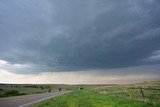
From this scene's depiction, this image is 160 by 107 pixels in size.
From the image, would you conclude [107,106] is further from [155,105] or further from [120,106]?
[155,105]

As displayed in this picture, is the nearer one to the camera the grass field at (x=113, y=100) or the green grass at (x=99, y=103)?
the green grass at (x=99, y=103)

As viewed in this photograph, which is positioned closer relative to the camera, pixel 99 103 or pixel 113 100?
pixel 99 103

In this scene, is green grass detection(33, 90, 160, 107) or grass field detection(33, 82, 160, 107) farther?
grass field detection(33, 82, 160, 107)

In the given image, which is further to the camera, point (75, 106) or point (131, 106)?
point (75, 106)

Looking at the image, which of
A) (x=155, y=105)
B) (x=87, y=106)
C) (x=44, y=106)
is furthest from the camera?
(x=44, y=106)

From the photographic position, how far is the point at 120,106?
21.5 metres

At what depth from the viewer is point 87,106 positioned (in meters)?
23.6

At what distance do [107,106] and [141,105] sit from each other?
2837mm

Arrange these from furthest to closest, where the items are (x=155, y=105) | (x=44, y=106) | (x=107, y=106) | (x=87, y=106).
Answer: (x=44, y=106) → (x=87, y=106) → (x=107, y=106) → (x=155, y=105)

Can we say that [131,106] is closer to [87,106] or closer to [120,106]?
[120,106]

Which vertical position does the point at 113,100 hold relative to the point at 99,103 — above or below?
above

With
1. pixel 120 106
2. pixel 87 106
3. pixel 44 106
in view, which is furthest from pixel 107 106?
pixel 44 106

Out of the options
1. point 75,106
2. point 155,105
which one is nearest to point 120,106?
point 155,105

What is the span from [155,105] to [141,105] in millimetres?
1374
